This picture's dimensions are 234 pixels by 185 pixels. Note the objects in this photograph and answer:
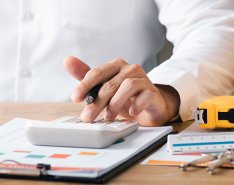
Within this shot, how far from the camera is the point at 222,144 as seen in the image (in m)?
0.82

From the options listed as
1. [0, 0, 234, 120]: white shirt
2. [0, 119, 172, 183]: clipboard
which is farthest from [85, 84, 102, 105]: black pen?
[0, 0, 234, 120]: white shirt

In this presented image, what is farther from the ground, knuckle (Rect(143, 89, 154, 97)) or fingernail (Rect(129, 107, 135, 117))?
knuckle (Rect(143, 89, 154, 97))

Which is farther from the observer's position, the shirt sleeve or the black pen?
the shirt sleeve

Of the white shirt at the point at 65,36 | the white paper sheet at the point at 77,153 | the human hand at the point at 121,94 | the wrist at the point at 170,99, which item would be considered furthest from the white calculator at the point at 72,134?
the white shirt at the point at 65,36

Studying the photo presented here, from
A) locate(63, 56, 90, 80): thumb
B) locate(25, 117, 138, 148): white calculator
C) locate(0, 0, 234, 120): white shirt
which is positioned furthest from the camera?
locate(0, 0, 234, 120): white shirt

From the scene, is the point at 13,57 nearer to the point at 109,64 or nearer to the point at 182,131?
the point at 109,64

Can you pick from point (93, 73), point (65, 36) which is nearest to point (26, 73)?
point (65, 36)

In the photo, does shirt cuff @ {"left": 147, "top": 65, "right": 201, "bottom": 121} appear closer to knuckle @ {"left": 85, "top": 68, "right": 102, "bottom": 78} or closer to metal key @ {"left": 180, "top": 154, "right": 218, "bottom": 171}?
knuckle @ {"left": 85, "top": 68, "right": 102, "bottom": 78}

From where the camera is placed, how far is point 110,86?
992 mm

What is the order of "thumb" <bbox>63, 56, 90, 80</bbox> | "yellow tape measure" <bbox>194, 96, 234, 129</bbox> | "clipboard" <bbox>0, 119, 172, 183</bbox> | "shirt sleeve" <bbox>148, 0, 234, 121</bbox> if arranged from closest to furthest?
"clipboard" <bbox>0, 119, 172, 183</bbox>
"yellow tape measure" <bbox>194, 96, 234, 129</bbox>
"thumb" <bbox>63, 56, 90, 80</bbox>
"shirt sleeve" <bbox>148, 0, 234, 121</bbox>

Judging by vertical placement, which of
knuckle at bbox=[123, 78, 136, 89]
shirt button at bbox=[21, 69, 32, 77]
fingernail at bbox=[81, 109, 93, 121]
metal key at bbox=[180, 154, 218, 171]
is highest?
knuckle at bbox=[123, 78, 136, 89]

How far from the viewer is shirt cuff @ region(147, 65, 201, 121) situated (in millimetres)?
1113

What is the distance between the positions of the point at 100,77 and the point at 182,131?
0.18 metres

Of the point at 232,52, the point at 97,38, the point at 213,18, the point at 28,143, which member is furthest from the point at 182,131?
the point at 97,38
